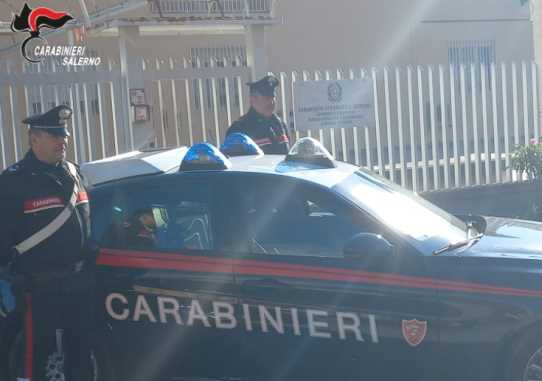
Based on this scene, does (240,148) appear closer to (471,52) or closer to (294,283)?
(294,283)

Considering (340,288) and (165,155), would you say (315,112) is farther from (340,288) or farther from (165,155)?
(340,288)

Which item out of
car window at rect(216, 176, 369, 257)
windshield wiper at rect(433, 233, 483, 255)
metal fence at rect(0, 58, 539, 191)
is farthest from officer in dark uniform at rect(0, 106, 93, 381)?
metal fence at rect(0, 58, 539, 191)

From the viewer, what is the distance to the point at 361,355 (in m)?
4.50

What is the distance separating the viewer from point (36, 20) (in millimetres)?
12023

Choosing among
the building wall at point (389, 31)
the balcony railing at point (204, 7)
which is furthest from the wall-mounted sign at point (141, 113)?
the building wall at point (389, 31)

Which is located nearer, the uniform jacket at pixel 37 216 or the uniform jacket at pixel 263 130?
the uniform jacket at pixel 37 216

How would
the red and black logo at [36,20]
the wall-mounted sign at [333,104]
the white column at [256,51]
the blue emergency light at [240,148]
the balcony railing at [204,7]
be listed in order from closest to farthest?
the blue emergency light at [240,148], the wall-mounted sign at [333,104], the white column at [256,51], the red and black logo at [36,20], the balcony railing at [204,7]

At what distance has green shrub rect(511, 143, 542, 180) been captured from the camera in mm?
10102

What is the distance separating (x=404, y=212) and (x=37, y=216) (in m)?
1.99

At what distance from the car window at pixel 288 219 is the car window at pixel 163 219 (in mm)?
178

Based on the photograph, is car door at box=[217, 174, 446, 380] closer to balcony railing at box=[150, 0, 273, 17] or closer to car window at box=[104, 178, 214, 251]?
car window at box=[104, 178, 214, 251]

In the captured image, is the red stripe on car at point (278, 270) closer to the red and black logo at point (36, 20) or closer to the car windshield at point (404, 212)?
the car windshield at point (404, 212)

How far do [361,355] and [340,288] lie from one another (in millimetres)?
363

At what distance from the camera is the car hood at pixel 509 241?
4.60 m
